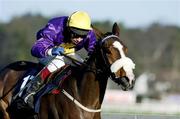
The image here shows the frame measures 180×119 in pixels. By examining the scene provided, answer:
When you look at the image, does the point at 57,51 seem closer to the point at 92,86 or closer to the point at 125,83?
the point at 92,86

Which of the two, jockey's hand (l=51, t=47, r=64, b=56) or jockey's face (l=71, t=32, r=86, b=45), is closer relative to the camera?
jockey's hand (l=51, t=47, r=64, b=56)

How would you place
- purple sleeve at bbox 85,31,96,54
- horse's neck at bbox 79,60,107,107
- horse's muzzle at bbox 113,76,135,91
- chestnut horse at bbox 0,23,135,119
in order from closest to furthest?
1. horse's muzzle at bbox 113,76,135,91
2. chestnut horse at bbox 0,23,135,119
3. horse's neck at bbox 79,60,107,107
4. purple sleeve at bbox 85,31,96,54

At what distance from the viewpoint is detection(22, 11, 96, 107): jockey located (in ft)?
29.6

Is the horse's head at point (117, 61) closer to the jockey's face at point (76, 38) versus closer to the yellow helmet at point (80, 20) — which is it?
the yellow helmet at point (80, 20)

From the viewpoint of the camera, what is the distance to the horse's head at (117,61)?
8086 millimetres

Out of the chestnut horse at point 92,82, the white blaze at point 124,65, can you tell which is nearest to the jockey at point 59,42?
the chestnut horse at point 92,82

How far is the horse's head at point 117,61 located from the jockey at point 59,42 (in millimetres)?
492

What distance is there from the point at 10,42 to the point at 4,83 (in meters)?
69.8

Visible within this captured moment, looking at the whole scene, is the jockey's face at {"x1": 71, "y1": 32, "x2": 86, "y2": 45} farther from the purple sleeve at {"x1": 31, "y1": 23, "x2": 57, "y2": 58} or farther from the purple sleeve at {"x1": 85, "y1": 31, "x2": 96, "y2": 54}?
the purple sleeve at {"x1": 31, "y1": 23, "x2": 57, "y2": 58}

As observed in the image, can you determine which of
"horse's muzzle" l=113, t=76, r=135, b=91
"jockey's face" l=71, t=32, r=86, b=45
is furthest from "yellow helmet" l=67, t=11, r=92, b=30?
"horse's muzzle" l=113, t=76, r=135, b=91

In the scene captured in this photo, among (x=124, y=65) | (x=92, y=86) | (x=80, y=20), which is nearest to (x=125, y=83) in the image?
(x=124, y=65)

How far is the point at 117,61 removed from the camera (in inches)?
323

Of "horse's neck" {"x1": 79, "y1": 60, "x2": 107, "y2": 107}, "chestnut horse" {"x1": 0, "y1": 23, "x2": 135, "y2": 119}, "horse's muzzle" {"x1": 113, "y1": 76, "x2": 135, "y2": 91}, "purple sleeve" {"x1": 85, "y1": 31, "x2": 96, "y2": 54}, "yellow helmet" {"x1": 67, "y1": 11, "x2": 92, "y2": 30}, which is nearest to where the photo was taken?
"horse's muzzle" {"x1": 113, "y1": 76, "x2": 135, "y2": 91}

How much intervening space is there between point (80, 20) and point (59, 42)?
21.2 inches
